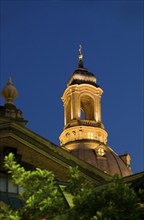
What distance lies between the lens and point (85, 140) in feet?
310

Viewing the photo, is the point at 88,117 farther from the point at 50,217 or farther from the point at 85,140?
the point at 50,217

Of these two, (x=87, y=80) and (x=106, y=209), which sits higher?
(x=87, y=80)

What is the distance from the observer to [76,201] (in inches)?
895

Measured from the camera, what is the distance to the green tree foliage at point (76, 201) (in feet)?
72.7

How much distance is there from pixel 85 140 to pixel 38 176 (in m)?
70.1

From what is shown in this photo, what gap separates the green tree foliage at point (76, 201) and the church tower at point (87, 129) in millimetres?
61571

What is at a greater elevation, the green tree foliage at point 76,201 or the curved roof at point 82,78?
the curved roof at point 82,78

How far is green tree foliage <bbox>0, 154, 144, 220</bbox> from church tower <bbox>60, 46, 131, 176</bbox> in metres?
61.6

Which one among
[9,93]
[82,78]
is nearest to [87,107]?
[82,78]

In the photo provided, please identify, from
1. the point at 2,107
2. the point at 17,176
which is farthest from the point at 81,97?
the point at 17,176

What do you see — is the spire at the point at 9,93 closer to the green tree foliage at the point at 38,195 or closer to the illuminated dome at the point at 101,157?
the green tree foliage at the point at 38,195

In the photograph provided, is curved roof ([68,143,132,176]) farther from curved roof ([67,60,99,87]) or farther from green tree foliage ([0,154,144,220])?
green tree foliage ([0,154,144,220])

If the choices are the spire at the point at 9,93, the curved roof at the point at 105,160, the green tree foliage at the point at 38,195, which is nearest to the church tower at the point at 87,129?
the curved roof at the point at 105,160

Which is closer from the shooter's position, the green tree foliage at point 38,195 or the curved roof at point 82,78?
the green tree foliage at point 38,195
